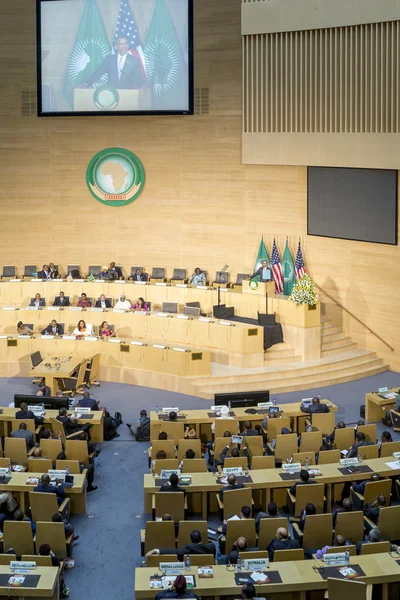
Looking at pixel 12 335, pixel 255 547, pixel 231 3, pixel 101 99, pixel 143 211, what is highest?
pixel 231 3

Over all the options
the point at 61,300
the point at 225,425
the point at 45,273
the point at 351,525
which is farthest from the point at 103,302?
the point at 351,525

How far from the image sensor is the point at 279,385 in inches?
835

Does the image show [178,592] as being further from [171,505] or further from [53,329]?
[53,329]

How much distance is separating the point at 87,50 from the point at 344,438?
14.7 meters

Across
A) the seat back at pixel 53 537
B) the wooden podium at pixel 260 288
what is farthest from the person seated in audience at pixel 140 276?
the seat back at pixel 53 537

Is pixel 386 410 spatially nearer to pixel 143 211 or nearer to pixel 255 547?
pixel 255 547

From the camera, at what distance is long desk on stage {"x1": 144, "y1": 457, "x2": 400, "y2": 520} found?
1423 cm

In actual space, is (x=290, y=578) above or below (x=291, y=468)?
below

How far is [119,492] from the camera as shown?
15844mm

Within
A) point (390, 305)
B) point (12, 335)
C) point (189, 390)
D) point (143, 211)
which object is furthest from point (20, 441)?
point (143, 211)

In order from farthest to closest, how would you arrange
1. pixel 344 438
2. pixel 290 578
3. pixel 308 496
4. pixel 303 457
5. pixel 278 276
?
pixel 278 276
pixel 344 438
pixel 303 457
pixel 308 496
pixel 290 578

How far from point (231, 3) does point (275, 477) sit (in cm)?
1537

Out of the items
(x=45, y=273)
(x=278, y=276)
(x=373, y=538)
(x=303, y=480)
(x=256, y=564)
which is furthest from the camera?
(x=45, y=273)

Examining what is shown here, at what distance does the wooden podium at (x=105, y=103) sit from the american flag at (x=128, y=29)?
111 centimetres
